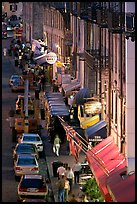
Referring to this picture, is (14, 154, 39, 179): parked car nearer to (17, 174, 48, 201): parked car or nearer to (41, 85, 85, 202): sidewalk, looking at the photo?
(41, 85, 85, 202): sidewalk

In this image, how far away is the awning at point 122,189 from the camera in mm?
15869

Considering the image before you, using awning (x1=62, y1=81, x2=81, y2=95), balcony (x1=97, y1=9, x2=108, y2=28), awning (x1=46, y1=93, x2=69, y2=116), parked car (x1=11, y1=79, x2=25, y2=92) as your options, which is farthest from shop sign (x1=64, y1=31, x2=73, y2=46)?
balcony (x1=97, y1=9, x2=108, y2=28)

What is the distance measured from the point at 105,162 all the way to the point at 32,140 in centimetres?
1135

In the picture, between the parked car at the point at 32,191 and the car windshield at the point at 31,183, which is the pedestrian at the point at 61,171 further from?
the parked car at the point at 32,191

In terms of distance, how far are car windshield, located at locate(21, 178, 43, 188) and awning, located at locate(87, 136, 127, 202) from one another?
5.80 ft

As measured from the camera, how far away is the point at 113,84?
27141mm

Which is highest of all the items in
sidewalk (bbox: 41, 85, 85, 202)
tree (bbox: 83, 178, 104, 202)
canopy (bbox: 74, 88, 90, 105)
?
canopy (bbox: 74, 88, 90, 105)

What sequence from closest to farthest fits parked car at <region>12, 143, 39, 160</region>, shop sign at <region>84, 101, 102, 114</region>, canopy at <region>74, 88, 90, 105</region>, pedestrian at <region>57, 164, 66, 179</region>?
pedestrian at <region>57, 164, 66, 179</region>
parked car at <region>12, 143, 39, 160</region>
shop sign at <region>84, 101, 102, 114</region>
canopy at <region>74, 88, 90, 105</region>

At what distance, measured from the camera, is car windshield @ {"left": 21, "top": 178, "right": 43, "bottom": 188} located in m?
23.7

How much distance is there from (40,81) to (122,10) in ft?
102

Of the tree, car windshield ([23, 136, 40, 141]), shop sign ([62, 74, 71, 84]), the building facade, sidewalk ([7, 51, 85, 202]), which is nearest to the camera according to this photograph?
the tree

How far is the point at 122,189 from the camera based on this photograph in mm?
16875

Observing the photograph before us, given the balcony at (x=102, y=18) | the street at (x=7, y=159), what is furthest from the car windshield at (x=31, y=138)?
the balcony at (x=102, y=18)

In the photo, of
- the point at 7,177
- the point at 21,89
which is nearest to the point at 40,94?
the point at 21,89
